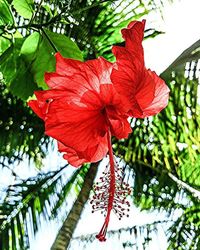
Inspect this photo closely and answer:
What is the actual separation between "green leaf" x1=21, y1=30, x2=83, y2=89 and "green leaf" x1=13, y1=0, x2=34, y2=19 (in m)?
0.08

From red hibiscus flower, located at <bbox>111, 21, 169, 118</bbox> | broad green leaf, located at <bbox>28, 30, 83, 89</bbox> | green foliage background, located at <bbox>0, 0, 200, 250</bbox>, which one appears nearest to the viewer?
red hibiscus flower, located at <bbox>111, 21, 169, 118</bbox>

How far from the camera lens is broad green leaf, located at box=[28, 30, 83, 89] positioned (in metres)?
0.66

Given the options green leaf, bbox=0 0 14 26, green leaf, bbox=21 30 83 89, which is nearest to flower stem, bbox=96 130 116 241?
green leaf, bbox=21 30 83 89

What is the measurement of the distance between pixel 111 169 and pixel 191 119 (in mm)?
2533

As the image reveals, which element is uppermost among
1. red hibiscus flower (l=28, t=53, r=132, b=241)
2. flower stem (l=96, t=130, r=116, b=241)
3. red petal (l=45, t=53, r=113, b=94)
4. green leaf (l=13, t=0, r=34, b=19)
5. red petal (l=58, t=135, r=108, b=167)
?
green leaf (l=13, t=0, r=34, b=19)

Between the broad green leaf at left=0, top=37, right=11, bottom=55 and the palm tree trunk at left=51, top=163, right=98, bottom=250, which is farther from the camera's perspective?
the palm tree trunk at left=51, top=163, right=98, bottom=250

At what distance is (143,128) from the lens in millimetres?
3562

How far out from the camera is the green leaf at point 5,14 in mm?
702

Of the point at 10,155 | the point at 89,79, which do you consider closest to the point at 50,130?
the point at 89,79

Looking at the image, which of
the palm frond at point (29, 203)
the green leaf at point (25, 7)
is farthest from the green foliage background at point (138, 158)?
the green leaf at point (25, 7)

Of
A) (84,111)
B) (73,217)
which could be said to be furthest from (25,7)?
(73,217)

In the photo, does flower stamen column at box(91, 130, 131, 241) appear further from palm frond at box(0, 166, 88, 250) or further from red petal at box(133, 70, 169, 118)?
palm frond at box(0, 166, 88, 250)

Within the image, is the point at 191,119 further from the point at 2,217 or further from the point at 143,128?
the point at 2,217

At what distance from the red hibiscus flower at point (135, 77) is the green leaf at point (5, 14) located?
0.86 ft
